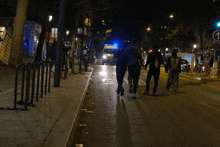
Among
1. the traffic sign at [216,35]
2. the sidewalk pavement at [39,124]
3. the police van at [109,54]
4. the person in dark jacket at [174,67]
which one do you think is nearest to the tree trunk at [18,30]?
the person in dark jacket at [174,67]

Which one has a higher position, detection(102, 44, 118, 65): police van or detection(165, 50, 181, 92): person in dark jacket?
detection(102, 44, 118, 65): police van

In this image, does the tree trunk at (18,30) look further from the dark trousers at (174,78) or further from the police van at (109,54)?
the police van at (109,54)

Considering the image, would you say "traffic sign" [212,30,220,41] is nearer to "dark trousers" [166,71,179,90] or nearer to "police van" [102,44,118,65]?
"dark trousers" [166,71,179,90]

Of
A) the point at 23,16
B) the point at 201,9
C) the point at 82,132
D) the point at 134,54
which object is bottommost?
the point at 82,132

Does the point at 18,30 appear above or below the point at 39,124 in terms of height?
above

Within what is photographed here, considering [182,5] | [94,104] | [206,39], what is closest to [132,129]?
[94,104]

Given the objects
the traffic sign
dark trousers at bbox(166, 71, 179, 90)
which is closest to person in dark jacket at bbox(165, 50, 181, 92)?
dark trousers at bbox(166, 71, 179, 90)

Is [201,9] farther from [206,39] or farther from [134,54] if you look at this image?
[134,54]

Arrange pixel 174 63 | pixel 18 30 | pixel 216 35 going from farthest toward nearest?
pixel 18 30 < pixel 216 35 < pixel 174 63

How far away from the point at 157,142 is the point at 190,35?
3882 centimetres

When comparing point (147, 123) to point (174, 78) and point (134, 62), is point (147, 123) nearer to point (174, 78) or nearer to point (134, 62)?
point (134, 62)

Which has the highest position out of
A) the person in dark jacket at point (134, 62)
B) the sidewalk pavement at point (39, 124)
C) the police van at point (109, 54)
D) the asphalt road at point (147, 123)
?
the police van at point (109, 54)

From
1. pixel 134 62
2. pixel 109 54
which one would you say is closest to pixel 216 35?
pixel 134 62

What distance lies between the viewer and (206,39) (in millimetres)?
50156
